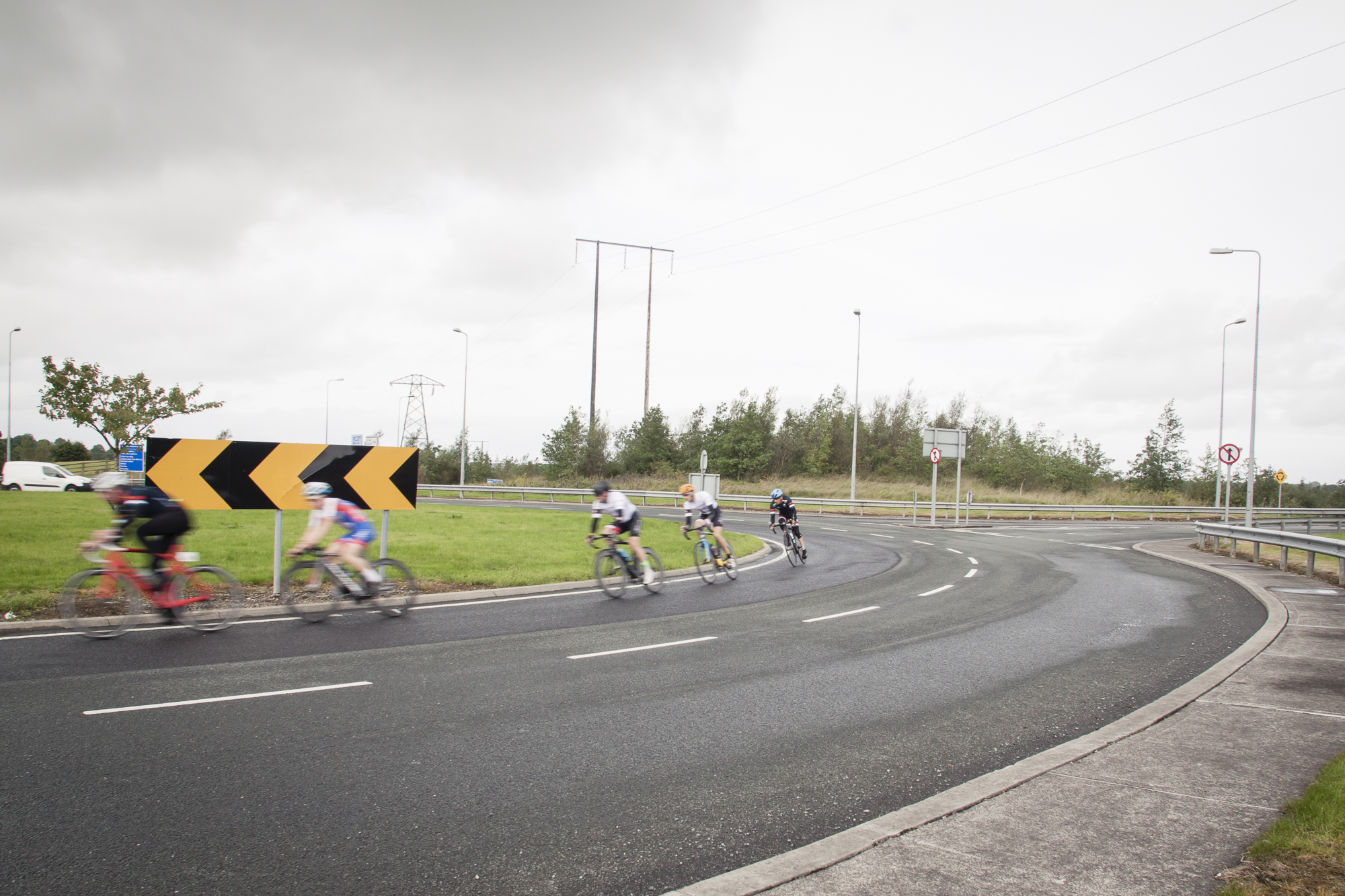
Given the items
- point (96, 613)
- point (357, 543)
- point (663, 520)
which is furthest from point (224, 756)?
point (663, 520)

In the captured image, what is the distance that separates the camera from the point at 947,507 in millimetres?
42062

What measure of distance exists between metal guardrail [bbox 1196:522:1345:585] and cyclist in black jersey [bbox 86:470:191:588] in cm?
1699

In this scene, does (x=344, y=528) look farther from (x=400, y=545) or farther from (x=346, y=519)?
(x=400, y=545)

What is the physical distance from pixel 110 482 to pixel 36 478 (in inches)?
1505

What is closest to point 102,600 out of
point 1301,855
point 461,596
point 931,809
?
point 461,596

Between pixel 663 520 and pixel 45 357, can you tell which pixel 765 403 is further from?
pixel 45 357

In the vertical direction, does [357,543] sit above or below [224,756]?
above

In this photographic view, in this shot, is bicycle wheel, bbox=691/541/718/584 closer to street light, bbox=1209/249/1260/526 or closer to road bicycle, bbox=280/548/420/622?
road bicycle, bbox=280/548/420/622

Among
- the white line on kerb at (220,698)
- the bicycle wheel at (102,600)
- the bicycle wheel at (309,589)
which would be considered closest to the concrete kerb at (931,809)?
the white line on kerb at (220,698)

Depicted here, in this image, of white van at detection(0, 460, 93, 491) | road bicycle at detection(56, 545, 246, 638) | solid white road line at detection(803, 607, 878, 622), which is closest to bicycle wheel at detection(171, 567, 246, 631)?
road bicycle at detection(56, 545, 246, 638)

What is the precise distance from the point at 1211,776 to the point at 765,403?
5790cm

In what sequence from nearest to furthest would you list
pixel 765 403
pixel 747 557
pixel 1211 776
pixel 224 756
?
pixel 1211 776 < pixel 224 756 < pixel 747 557 < pixel 765 403

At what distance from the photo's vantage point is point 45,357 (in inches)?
1692

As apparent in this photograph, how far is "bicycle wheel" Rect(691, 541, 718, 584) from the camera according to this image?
1315 centimetres
